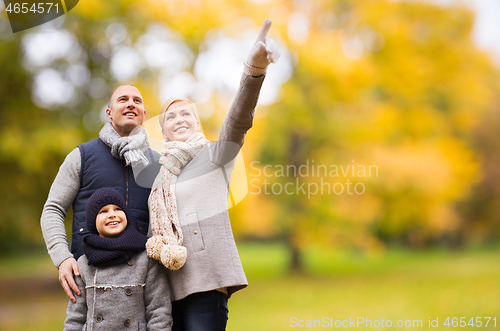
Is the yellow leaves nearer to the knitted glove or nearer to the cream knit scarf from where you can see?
the cream knit scarf

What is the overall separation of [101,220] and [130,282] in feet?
1.00

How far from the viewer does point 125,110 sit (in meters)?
2.06

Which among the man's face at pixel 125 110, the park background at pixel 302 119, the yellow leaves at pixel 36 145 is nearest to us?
the man's face at pixel 125 110

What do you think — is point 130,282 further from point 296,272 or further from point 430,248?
point 430,248

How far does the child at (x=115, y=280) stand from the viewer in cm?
180

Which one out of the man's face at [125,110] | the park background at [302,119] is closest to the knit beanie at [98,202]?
the man's face at [125,110]

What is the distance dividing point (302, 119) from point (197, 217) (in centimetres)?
745

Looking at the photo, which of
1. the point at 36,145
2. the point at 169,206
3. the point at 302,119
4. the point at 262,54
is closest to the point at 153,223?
the point at 169,206

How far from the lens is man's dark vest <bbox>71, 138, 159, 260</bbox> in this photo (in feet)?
6.52

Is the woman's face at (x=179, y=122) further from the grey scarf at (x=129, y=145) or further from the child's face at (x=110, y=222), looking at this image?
the child's face at (x=110, y=222)

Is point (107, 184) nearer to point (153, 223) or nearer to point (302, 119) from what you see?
point (153, 223)

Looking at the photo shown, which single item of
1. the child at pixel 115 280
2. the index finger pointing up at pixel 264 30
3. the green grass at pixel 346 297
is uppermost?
the index finger pointing up at pixel 264 30

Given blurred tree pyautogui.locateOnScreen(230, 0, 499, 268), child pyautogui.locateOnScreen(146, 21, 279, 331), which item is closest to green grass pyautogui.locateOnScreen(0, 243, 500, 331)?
blurred tree pyautogui.locateOnScreen(230, 0, 499, 268)

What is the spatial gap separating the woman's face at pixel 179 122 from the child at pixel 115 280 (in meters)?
0.39
